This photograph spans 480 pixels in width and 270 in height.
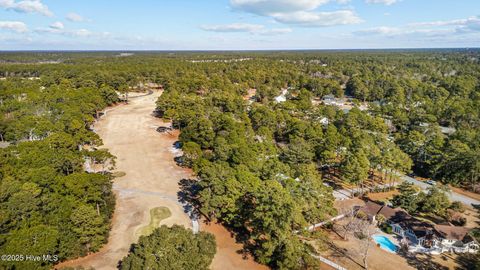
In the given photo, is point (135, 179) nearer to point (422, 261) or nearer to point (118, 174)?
point (118, 174)

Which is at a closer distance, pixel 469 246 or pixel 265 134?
→ pixel 469 246

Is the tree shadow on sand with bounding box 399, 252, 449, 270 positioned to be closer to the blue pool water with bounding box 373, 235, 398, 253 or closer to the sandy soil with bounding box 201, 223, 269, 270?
the blue pool water with bounding box 373, 235, 398, 253

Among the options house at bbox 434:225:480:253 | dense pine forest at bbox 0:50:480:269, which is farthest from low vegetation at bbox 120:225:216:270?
house at bbox 434:225:480:253

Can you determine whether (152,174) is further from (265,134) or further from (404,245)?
(404,245)

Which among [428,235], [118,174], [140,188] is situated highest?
[118,174]

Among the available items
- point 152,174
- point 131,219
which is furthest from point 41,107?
point 131,219

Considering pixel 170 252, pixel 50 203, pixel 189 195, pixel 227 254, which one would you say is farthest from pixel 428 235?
pixel 50 203
